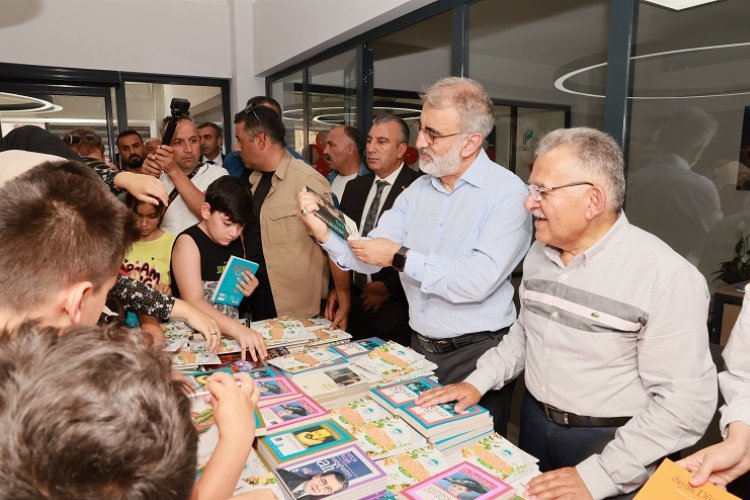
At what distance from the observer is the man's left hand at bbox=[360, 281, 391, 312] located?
3.04m

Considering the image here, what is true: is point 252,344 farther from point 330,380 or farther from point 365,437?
point 365,437

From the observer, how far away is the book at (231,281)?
2.29m

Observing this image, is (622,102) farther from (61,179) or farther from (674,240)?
(61,179)

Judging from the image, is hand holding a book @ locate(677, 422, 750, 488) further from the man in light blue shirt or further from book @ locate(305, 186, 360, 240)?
book @ locate(305, 186, 360, 240)

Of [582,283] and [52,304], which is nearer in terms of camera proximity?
[52,304]

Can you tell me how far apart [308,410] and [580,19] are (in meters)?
2.20

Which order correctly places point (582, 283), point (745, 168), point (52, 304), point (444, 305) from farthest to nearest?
1. point (444, 305)
2. point (745, 168)
3. point (582, 283)
4. point (52, 304)

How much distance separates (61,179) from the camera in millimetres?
954

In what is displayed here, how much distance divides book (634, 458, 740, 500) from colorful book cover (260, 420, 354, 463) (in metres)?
0.72

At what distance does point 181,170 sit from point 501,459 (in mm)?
2876

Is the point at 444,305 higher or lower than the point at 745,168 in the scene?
lower

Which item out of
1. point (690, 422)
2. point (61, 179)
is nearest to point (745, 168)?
point (690, 422)

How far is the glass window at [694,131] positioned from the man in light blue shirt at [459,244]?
653mm

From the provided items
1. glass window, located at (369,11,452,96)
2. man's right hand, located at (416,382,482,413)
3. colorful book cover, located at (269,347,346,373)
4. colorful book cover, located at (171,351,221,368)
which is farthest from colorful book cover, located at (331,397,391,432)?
glass window, located at (369,11,452,96)
